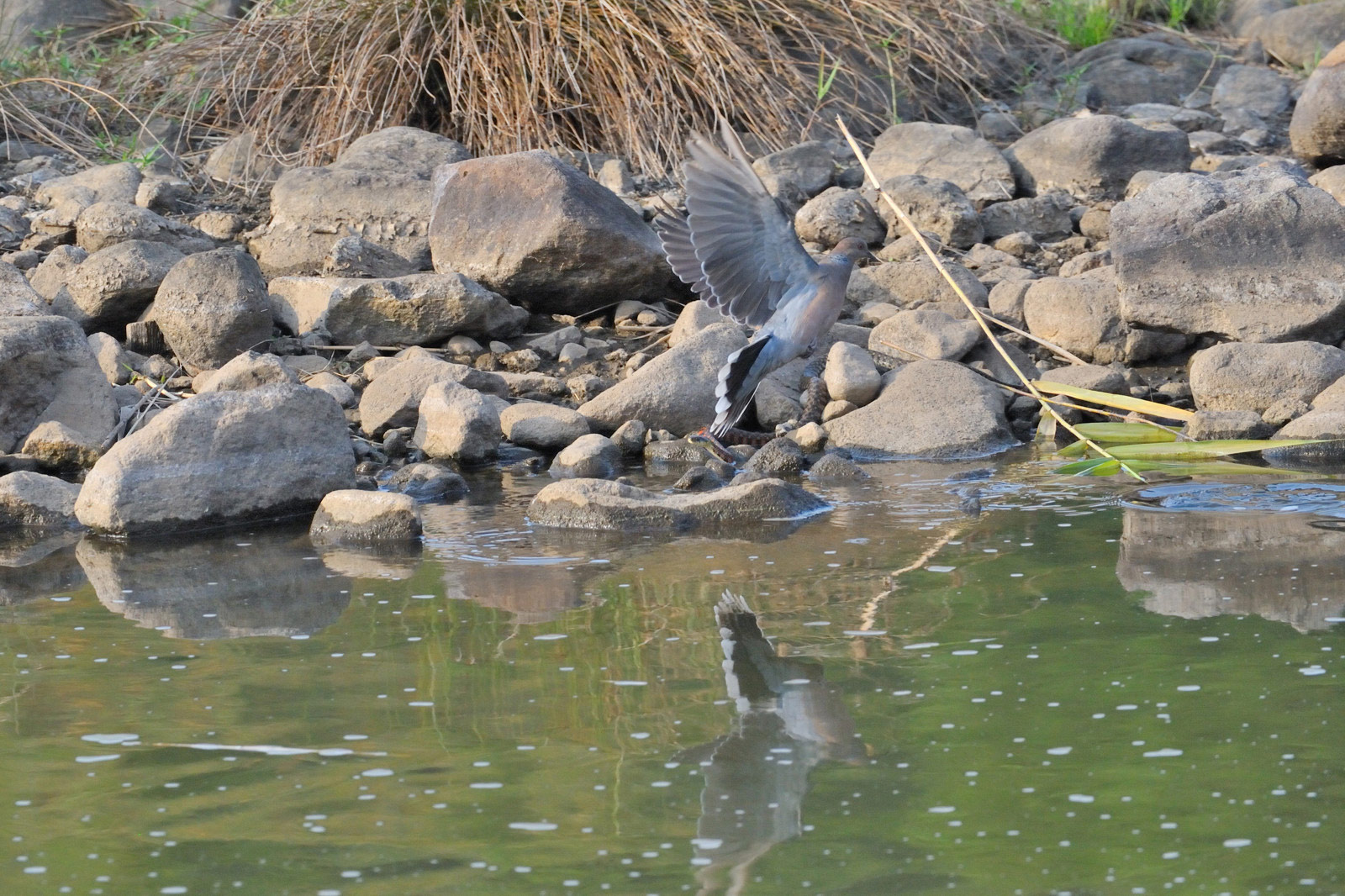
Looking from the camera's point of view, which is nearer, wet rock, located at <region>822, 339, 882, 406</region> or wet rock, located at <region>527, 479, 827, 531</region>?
wet rock, located at <region>527, 479, 827, 531</region>

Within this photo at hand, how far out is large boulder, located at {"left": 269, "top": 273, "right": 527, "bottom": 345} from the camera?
689cm

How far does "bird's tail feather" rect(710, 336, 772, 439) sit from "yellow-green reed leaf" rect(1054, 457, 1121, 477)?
109 cm

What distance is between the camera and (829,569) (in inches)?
172

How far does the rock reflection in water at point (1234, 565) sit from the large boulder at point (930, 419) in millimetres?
1038

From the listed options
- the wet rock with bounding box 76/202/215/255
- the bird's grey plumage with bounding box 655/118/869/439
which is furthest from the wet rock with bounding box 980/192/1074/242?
the wet rock with bounding box 76/202/215/255

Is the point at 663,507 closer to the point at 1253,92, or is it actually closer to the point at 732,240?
the point at 732,240

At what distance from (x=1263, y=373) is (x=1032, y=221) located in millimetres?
2293

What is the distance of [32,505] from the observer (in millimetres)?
5145

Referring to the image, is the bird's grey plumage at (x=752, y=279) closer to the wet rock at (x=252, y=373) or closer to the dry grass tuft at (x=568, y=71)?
the wet rock at (x=252, y=373)

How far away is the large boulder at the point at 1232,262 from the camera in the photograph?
21.2 ft

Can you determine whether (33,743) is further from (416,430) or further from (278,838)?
(416,430)

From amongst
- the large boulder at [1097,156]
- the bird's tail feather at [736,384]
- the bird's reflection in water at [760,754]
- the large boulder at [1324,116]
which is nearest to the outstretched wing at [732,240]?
the bird's tail feather at [736,384]

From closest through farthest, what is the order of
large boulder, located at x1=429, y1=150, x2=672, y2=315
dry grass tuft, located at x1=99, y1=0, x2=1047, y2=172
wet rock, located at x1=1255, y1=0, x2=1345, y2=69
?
large boulder, located at x1=429, y1=150, x2=672, y2=315
dry grass tuft, located at x1=99, y1=0, x2=1047, y2=172
wet rock, located at x1=1255, y1=0, x2=1345, y2=69

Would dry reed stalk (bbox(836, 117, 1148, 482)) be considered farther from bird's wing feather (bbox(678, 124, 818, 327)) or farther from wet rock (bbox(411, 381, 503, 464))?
wet rock (bbox(411, 381, 503, 464))
